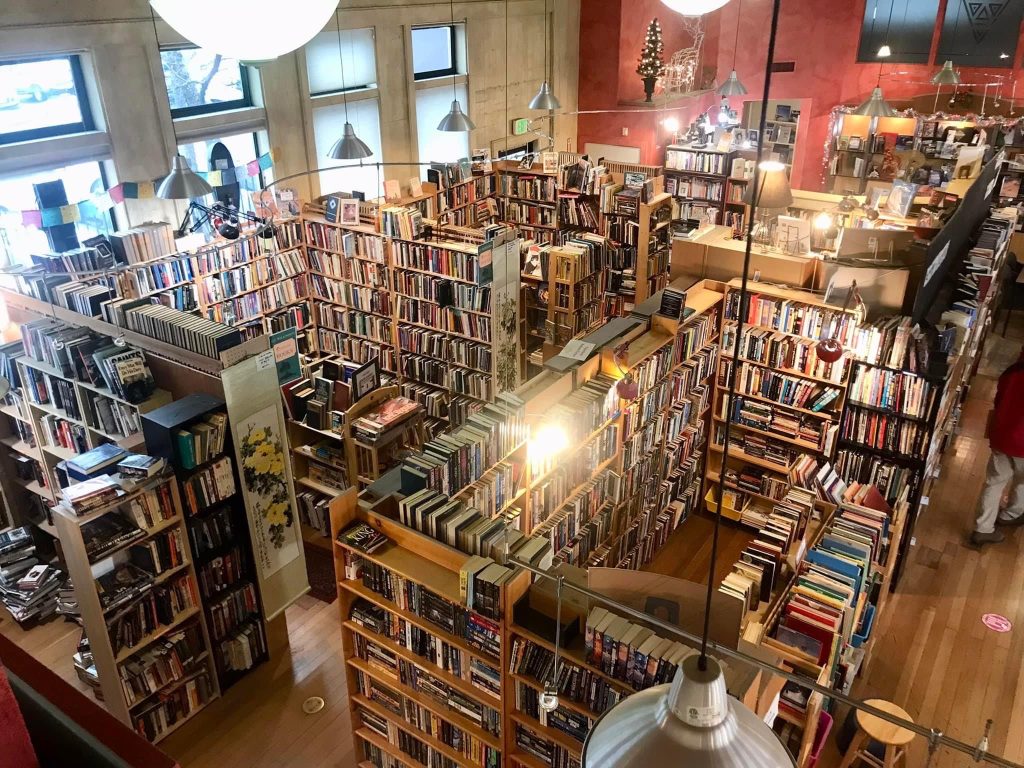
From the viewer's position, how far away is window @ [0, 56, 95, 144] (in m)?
7.12

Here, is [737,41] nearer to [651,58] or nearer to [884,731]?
[651,58]

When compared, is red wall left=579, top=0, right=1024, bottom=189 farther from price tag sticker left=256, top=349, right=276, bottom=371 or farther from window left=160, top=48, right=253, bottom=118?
price tag sticker left=256, top=349, right=276, bottom=371

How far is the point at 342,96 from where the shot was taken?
10.1 m

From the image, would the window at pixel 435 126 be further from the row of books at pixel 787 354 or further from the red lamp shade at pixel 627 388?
the red lamp shade at pixel 627 388

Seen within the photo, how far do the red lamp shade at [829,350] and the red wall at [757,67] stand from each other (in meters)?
8.96

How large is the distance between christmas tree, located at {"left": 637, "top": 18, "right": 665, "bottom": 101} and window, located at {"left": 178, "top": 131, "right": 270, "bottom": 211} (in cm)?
688

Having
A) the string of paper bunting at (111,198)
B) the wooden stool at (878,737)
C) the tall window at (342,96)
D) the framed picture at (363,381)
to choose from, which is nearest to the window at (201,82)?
the string of paper bunting at (111,198)

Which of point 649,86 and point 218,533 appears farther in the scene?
point 649,86

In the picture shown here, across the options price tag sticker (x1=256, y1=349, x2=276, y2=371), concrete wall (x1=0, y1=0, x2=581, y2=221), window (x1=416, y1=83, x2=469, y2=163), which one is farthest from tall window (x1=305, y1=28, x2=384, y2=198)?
price tag sticker (x1=256, y1=349, x2=276, y2=371)

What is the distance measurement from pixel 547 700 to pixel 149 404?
3632 millimetres

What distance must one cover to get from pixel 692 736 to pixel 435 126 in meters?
11.3

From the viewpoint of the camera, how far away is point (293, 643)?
19.5 feet

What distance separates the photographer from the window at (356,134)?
33.2 ft

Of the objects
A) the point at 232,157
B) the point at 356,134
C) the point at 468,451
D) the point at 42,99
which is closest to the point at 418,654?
the point at 468,451
